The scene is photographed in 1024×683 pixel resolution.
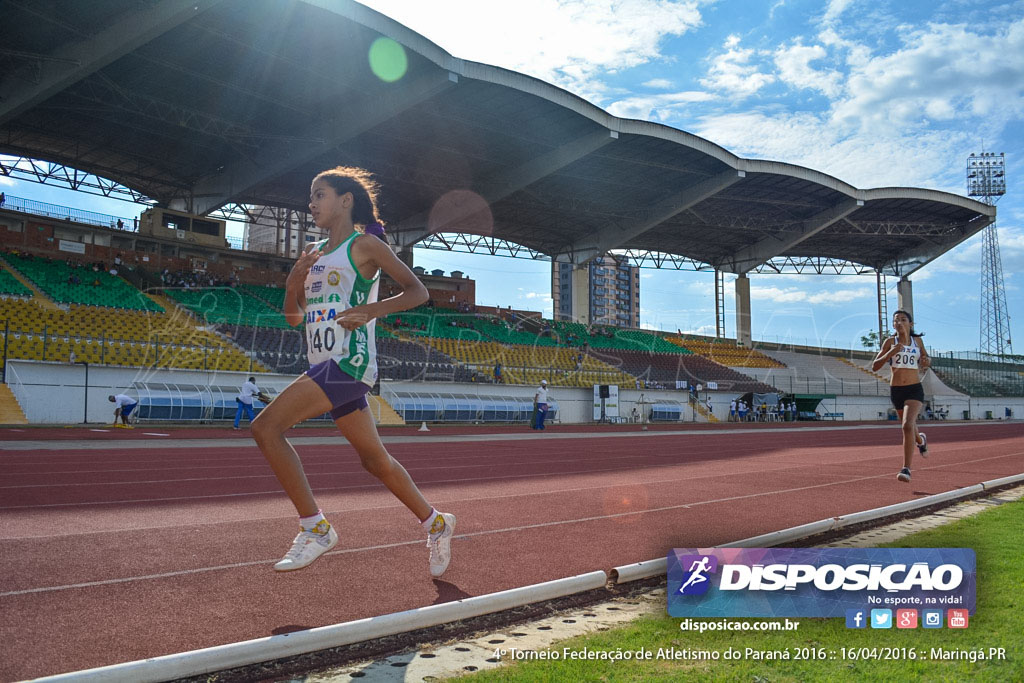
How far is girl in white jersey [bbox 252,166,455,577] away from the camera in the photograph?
11.9 ft

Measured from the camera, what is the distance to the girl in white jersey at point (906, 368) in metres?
8.91

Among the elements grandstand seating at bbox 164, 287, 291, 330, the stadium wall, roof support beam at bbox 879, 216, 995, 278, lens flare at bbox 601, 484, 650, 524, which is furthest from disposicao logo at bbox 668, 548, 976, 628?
roof support beam at bbox 879, 216, 995, 278

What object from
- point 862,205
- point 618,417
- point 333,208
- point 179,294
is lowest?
point 618,417

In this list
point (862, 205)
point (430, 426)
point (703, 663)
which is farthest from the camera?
point (862, 205)

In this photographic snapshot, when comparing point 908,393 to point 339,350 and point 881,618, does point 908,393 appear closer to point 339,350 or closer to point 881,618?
point 881,618

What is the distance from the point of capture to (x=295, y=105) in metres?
29.1

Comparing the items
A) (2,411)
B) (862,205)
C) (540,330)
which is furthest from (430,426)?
(862,205)

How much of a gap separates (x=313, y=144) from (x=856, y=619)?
103ft

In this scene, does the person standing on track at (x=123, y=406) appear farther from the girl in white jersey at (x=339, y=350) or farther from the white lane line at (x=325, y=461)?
the girl in white jersey at (x=339, y=350)

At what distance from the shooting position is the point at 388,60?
84.3 feet

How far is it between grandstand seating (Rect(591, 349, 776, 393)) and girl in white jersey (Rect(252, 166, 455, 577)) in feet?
125

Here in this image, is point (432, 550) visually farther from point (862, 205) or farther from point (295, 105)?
point (862, 205)

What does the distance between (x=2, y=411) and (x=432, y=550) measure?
20.8m

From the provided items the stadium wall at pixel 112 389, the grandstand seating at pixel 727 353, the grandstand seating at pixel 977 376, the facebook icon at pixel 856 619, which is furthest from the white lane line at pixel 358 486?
the grandstand seating at pixel 977 376
